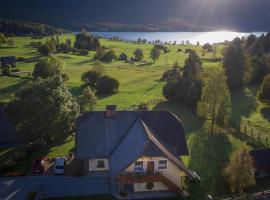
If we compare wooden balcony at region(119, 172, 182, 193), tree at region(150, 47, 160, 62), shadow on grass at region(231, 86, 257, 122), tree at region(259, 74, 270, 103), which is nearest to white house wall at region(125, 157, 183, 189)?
wooden balcony at region(119, 172, 182, 193)

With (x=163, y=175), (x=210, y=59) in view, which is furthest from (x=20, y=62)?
(x=163, y=175)

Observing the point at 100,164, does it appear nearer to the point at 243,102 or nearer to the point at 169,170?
the point at 169,170

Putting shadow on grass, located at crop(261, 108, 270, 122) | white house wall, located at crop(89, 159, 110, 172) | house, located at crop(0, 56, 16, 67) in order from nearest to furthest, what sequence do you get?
white house wall, located at crop(89, 159, 110, 172) → shadow on grass, located at crop(261, 108, 270, 122) → house, located at crop(0, 56, 16, 67)

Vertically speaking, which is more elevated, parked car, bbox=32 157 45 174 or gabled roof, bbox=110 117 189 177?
gabled roof, bbox=110 117 189 177

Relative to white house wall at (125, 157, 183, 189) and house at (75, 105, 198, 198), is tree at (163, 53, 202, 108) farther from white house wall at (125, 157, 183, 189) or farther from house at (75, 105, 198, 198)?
white house wall at (125, 157, 183, 189)

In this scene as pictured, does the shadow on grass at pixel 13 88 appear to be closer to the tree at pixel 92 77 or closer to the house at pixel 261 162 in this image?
the tree at pixel 92 77

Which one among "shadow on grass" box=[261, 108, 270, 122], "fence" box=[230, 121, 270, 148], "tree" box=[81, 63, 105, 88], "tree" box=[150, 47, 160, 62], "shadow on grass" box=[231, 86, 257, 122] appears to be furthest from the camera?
"tree" box=[150, 47, 160, 62]
